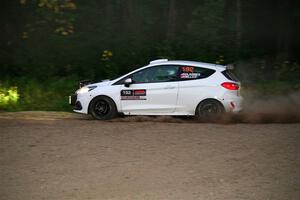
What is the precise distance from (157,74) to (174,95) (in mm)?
740

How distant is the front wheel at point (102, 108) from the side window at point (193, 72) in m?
1.91

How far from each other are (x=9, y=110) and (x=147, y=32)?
9.96 meters

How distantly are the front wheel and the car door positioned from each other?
0.94 ft

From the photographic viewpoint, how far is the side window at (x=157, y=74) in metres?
13.8

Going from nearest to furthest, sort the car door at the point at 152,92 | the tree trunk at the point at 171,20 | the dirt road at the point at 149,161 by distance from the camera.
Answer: the dirt road at the point at 149,161, the car door at the point at 152,92, the tree trunk at the point at 171,20

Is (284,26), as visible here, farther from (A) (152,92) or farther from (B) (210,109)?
(A) (152,92)

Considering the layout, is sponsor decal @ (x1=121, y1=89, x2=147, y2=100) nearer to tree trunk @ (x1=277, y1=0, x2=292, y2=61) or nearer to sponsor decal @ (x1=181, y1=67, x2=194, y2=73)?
sponsor decal @ (x1=181, y1=67, x2=194, y2=73)

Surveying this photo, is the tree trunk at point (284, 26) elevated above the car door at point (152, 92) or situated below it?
above

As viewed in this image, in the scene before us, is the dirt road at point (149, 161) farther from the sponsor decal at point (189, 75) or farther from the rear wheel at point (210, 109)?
the sponsor decal at point (189, 75)

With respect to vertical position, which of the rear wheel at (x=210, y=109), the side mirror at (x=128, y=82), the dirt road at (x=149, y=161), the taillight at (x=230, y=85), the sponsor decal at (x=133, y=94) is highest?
the side mirror at (x=128, y=82)

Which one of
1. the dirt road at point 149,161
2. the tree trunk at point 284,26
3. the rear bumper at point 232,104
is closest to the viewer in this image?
the dirt road at point 149,161

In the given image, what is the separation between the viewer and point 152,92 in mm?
13664

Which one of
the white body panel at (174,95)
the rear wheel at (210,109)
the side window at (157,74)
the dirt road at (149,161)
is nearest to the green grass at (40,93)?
the white body panel at (174,95)

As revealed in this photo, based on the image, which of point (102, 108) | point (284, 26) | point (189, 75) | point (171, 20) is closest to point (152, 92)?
point (189, 75)
